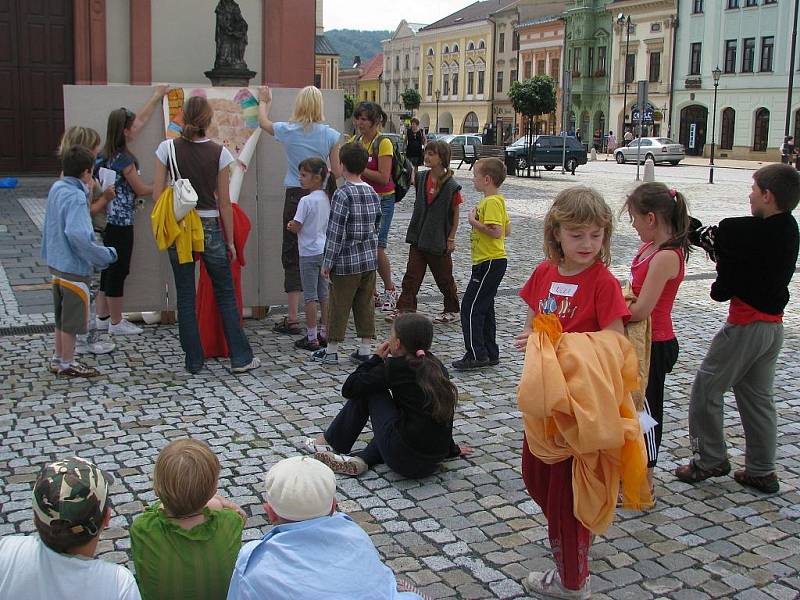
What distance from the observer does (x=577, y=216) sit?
3.56 metres

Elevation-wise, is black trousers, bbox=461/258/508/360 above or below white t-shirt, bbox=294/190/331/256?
below

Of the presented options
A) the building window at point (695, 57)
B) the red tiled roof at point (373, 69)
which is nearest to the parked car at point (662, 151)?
the building window at point (695, 57)

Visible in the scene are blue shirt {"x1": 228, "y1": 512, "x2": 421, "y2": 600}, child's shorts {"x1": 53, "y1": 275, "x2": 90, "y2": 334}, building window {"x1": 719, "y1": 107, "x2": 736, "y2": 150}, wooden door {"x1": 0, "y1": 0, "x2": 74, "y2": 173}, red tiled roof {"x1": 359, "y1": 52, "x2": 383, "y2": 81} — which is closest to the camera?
blue shirt {"x1": 228, "y1": 512, "x2": 421, "y2": 600}

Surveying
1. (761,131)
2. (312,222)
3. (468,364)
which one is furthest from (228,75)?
(761,131)

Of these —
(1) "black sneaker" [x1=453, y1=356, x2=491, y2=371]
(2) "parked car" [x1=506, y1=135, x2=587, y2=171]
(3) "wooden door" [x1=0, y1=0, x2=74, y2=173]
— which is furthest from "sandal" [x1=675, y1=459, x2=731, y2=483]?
(2) "parked car" [x1=506, y1=135, x2=587, y2=171]

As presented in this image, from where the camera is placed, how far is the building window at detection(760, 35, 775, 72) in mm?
51906

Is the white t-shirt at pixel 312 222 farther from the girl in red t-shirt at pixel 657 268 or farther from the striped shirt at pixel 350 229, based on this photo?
the girl in red t-shirt at pixel 657 268

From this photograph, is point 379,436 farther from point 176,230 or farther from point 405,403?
point 176,230

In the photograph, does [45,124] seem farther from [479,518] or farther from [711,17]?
[711,17]

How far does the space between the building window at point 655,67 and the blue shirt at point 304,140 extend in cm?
5751

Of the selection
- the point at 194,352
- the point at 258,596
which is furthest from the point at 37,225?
the point at 258,596

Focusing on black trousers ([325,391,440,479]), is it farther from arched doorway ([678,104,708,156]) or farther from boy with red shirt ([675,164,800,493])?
arched doorway ([678,104,708,156])

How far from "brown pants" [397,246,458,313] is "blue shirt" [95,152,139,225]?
2.33 m

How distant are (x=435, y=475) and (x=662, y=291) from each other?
1519 millimetres
